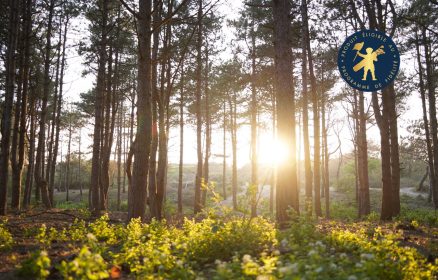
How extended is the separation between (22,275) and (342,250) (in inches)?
171

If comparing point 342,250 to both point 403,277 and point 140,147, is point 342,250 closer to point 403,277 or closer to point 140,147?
point 403,277

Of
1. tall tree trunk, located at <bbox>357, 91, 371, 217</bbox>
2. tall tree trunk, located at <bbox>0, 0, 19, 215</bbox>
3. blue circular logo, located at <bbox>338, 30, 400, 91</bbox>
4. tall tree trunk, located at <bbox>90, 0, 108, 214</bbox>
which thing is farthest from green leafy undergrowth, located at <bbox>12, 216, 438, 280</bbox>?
tall tree trunk, located at <bbox>357, 91, 371, 217</bbox>

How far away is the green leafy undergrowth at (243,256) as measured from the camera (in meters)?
3.08

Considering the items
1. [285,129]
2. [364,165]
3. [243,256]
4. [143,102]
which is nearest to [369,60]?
[285,129]

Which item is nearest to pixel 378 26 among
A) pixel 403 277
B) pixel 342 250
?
pixel 342 250

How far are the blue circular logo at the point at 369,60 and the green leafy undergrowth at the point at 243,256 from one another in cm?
223

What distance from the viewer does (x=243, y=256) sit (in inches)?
162

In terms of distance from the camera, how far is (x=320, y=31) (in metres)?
14.6

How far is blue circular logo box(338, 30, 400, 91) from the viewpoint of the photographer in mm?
4922

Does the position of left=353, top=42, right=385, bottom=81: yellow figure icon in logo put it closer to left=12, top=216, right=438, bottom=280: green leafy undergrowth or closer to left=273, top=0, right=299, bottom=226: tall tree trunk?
left=12, top=216, right=438, bottom=280: green leafy undergrowth

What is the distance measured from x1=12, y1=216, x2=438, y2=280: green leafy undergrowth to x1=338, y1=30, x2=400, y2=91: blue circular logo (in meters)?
2.23

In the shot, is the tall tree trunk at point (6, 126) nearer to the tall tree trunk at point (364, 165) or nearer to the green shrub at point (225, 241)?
the green shrub at point (225, 241)

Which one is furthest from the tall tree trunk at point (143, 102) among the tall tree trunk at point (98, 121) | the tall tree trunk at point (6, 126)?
the tall tree trunk at point (98, 121)

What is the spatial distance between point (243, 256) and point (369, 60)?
3.40 meters
